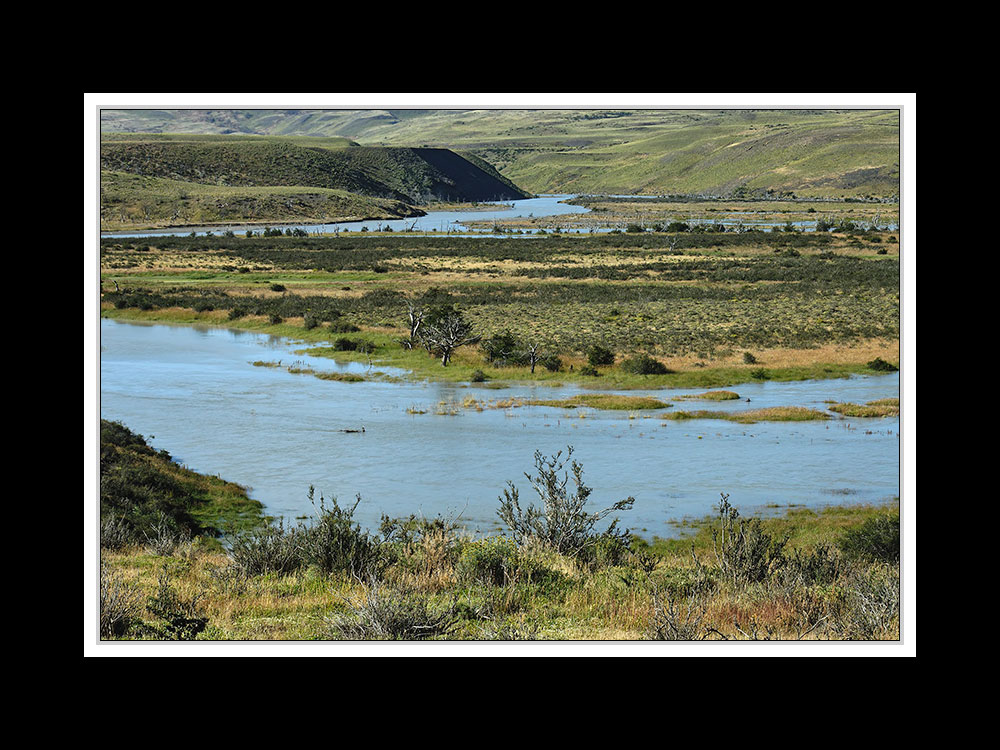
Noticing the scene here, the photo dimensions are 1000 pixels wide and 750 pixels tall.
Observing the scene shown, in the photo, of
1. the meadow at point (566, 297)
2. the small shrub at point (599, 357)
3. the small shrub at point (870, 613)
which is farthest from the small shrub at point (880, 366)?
the small shrub at point (870, 613)

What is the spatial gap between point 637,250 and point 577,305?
25418 millimetres

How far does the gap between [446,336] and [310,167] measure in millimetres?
77965

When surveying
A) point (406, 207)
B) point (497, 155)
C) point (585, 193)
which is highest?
point (497, 155)

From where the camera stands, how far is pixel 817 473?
18094mm

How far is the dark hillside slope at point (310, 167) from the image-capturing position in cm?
8188

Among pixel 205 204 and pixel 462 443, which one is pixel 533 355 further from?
pixel 205 204

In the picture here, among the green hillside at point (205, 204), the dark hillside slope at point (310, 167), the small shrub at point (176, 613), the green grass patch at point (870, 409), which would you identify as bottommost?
the small shrub at point (176, 613)

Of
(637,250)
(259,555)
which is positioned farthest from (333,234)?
(259,555)

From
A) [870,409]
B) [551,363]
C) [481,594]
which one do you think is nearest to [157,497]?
[481,594]

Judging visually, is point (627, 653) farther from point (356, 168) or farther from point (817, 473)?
point (356, 168)

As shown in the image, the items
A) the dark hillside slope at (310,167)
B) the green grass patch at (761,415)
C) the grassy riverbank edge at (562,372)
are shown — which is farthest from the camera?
the dark hillside slope at (310,167)

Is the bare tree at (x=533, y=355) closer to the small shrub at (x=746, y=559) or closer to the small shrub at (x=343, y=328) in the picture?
the small shrub at (x=343, y=328)
